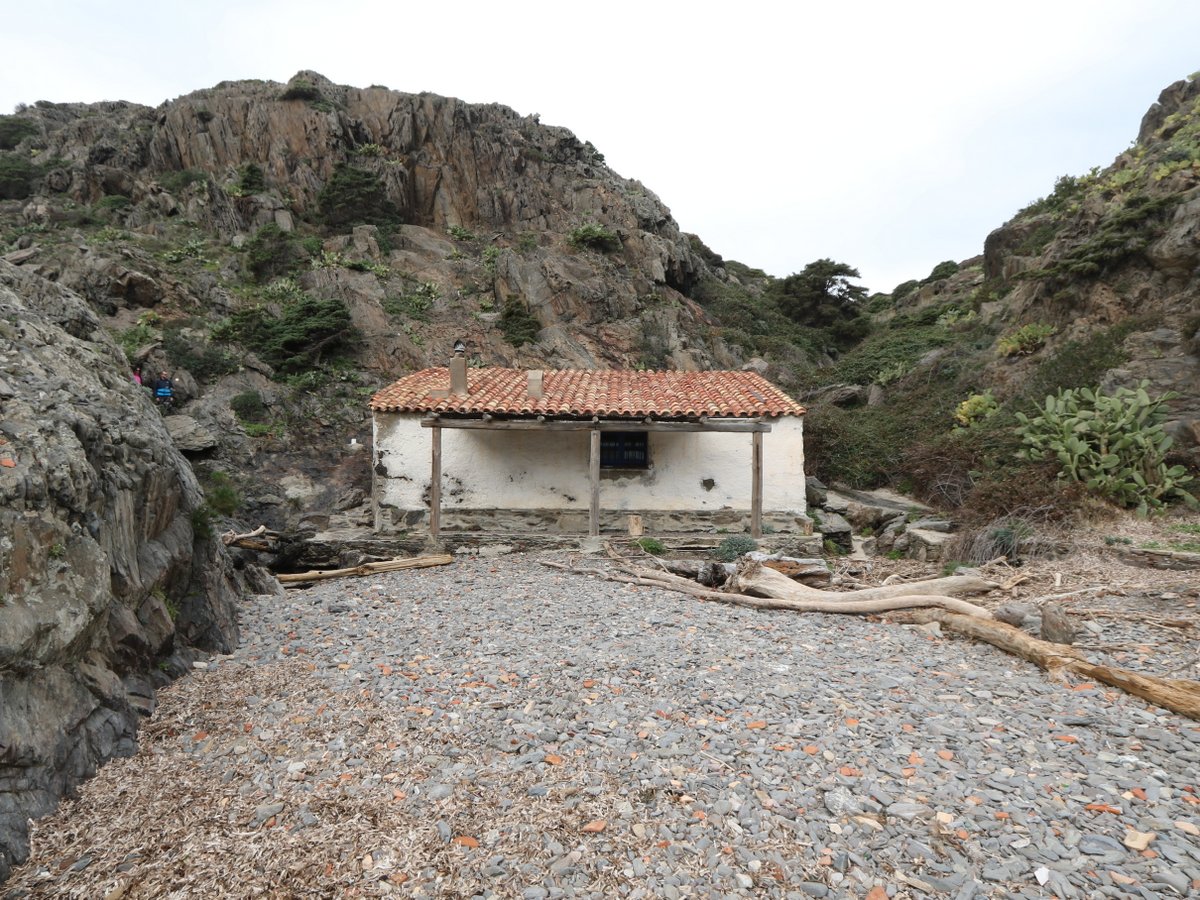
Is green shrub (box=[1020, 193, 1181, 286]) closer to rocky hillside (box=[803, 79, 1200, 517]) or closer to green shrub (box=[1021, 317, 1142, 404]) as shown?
rocky hillside (box=[803, 79, 1200, 517])

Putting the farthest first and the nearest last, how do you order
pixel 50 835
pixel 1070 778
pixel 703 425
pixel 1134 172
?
pixel 1134 172, pixel 703 425, pixel 1070 778, pixel 50 835

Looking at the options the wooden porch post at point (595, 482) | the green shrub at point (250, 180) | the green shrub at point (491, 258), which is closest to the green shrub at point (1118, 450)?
the wooden porch post at point (595, 482)

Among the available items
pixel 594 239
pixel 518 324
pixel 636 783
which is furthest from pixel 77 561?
pixel 594 239

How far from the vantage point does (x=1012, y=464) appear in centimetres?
1336

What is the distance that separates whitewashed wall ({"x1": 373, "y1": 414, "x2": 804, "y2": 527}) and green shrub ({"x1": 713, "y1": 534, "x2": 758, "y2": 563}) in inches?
62.3

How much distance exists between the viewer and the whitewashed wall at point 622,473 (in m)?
12.7

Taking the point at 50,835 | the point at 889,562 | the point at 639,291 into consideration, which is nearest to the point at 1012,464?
the point at 889,562

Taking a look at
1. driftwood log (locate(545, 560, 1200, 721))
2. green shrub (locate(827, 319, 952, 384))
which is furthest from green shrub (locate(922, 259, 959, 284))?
driftwood log (locate(545, 560, 1200, 721))

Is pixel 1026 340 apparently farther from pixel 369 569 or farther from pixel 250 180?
pixel 250 180

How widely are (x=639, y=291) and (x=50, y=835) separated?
1161 inches

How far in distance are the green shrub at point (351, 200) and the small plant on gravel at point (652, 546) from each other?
27.9 meters

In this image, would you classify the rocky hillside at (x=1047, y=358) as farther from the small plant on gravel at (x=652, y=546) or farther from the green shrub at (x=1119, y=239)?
the small plant on gravel at (x=652, y=546)

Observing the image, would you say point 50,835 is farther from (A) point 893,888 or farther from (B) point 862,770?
(B) point 862,770

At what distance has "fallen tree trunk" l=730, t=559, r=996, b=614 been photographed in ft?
24.8
